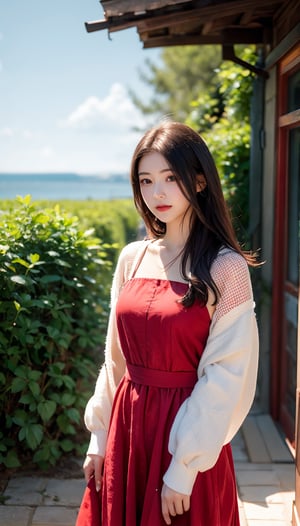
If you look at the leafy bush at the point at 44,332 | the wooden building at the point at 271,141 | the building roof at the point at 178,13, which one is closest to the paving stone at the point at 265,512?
the wooden building at the point at 271,141

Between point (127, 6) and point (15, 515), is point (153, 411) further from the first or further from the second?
point (127, 6)

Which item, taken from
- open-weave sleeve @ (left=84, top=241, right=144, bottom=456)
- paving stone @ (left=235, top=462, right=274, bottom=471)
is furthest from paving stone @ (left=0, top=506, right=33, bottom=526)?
paving stone @ (left=235, top=462, right=274, bottom=471)

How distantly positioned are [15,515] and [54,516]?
18 cm

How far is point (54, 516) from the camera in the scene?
9.96ft

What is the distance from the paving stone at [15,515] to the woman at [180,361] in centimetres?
109

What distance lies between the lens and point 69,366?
12.3 feet

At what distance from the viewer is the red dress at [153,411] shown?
182 cm

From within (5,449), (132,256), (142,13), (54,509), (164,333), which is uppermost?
(142,13)

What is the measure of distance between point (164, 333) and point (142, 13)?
2.41 meters

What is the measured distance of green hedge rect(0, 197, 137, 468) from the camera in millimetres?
3264

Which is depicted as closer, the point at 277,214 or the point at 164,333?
the point at 164,333

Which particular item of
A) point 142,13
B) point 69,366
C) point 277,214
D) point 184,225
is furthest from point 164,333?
point 277,214

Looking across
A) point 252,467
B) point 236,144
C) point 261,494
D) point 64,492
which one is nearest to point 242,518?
point 261,494

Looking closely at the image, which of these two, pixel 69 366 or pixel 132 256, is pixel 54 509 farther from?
pixel 132 256
